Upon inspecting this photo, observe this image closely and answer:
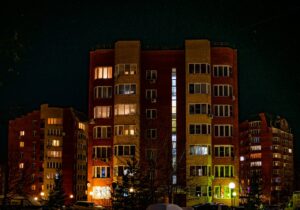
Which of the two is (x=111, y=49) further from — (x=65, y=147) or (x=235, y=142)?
(x=65, y=147)

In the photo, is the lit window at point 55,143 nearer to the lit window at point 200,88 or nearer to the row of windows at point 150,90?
the row of windows at point 150,90

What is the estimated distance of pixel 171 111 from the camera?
266 ft

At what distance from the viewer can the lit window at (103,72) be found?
270ft

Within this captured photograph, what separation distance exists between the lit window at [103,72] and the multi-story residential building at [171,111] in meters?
0.14

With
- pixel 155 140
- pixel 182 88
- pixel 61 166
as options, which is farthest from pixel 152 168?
pixel 61 166

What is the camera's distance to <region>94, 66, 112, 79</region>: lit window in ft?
270

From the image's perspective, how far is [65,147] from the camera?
147 meters

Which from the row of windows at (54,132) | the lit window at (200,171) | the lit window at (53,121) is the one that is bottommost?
the lit window at (200,171)

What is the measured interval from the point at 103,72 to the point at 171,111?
10849mm

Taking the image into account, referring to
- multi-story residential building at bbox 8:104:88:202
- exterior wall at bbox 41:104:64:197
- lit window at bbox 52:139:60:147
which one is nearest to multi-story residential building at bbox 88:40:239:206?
multi-story residential building at bbox 8:104:88:202

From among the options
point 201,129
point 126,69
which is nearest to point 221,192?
point 201,129

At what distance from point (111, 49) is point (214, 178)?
22.6 m

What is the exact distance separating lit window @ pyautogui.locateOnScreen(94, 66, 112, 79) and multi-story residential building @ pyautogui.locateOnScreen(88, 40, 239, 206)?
0.45ft

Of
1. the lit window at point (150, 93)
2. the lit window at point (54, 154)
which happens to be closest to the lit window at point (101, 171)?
the lit window at point (150, 93)
